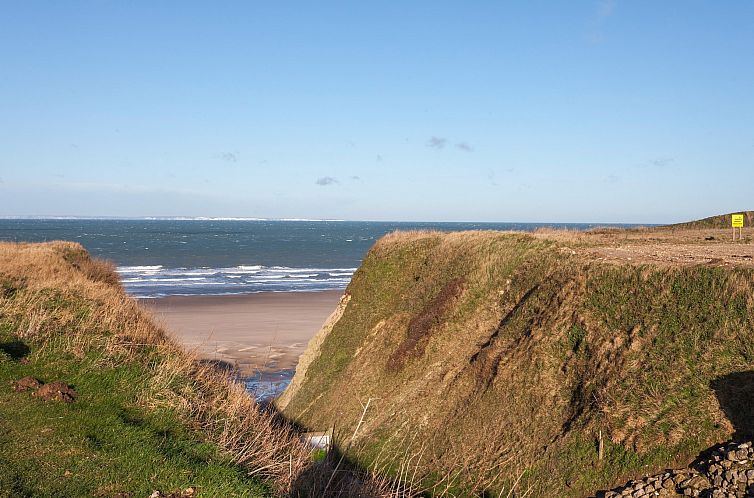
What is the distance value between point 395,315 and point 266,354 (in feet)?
37.3

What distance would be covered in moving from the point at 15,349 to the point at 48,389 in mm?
3396

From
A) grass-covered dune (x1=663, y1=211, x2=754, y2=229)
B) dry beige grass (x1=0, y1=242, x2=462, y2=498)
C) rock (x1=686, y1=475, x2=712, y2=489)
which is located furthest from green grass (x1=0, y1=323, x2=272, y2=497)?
grass-covered dune (x1=663, y1=211, x2=754, y2=229)

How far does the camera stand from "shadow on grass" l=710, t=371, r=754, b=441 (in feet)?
38.4

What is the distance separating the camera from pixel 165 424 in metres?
11.9

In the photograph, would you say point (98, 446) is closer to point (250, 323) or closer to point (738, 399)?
point (738, 399)

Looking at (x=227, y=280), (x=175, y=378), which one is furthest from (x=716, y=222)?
(x=227, y=280)

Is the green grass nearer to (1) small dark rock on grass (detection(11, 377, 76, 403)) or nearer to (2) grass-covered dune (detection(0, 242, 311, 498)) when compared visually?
(2) grass-covered dune (detection(0, 242, 311, 498))

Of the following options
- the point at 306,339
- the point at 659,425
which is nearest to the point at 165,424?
the point at 659,425

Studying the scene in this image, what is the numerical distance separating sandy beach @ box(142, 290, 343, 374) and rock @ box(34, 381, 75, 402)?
968cm

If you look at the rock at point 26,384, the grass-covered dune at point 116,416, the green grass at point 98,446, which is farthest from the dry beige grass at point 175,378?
the rock at point 26,384

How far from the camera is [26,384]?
12430mm

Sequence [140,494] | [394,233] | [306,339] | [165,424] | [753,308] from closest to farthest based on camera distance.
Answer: [140,494], [165,424], [753,308], [394,233], [306,339]

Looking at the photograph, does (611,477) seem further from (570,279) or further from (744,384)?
(570,279)

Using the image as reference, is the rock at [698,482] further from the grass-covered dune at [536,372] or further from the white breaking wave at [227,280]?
the white breaking wave at [227,280]
